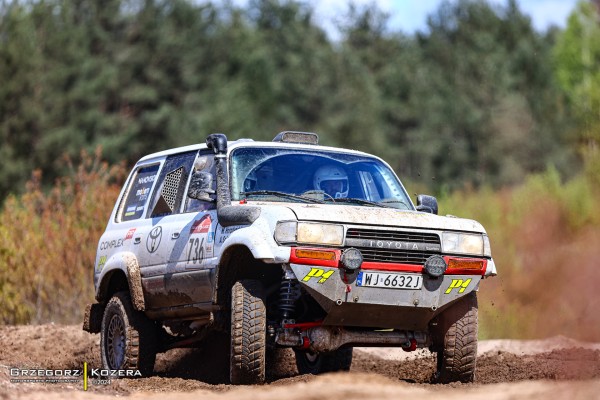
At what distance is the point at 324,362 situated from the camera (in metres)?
12.1

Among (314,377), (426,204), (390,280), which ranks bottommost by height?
(314,377)

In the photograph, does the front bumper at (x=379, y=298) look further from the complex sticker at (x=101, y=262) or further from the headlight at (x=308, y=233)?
the complex sticker at (x=101, y=262)

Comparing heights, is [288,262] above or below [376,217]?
below

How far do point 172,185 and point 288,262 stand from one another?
2530 millimetres

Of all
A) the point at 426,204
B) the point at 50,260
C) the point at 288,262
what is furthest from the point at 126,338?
the point at 50,260

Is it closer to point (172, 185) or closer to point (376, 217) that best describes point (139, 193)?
point (172, 185)

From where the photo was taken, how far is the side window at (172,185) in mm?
10883

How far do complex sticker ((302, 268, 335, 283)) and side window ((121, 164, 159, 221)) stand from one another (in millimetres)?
3115

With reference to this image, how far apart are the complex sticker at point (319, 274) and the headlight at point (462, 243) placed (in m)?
1.01

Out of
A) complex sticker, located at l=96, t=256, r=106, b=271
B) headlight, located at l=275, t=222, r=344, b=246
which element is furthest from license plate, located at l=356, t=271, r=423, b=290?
complex sticker, located at l=96, t=256, r=106, b=271

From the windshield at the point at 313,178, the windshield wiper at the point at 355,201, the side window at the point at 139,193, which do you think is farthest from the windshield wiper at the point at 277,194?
the side window at the point at 139,193

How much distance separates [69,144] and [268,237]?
108 ft

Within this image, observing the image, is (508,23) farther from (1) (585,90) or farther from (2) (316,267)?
(2) (316,267)

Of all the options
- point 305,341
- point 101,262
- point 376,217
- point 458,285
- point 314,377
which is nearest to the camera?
point 376,217
